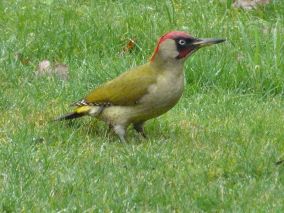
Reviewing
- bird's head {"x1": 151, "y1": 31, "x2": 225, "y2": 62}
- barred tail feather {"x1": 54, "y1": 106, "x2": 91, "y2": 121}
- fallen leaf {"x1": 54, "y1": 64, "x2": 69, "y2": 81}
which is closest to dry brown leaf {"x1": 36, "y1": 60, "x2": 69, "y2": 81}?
fallen leaf {"x1": 54, "y1": 64, "x2": 69, "y2": 81}

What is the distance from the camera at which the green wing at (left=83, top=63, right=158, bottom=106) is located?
22.0 ft

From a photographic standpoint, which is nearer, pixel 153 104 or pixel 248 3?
pixel 153 104

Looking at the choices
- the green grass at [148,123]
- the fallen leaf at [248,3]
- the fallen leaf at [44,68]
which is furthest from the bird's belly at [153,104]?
the fallen leaf at [248,3]

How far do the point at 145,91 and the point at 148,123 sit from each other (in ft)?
1.73

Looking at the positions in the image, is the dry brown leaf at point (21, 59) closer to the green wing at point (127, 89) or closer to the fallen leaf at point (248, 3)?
the green wing at point (127, 89)

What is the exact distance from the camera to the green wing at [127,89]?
6.71m

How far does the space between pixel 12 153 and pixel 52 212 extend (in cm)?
93

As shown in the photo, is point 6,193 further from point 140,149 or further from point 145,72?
point 145,72

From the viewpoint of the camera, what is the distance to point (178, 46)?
22.3ft

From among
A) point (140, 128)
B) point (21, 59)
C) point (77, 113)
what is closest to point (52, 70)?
point (21, 59)

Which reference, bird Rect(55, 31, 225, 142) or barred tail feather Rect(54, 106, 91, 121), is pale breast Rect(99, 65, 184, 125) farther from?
barred tail feather Rect(54, 106, 91, 121)

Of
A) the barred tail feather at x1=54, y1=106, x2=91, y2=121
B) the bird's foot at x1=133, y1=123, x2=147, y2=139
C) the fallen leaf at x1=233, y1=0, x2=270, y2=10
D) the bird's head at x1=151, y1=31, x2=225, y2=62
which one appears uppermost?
the bird's head at x1=151, y1=31, x2=225, y2=62

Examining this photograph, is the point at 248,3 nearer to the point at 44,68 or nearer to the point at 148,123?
the point at 44,68

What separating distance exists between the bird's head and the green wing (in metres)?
0.14
